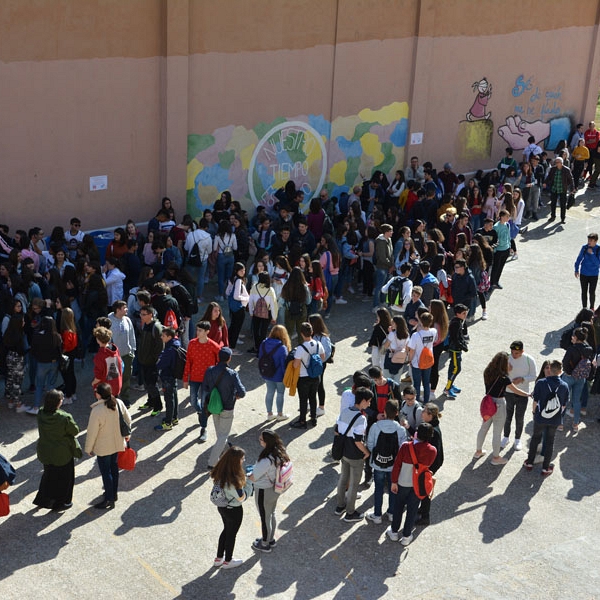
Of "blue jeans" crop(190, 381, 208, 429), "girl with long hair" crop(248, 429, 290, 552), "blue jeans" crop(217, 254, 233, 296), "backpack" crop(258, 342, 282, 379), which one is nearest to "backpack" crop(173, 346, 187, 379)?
"blue jeans" crop(190, 381, 208, 429)

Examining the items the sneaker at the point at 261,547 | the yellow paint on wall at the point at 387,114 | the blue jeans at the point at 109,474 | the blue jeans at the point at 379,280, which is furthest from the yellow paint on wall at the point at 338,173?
the sneaker at the point at 261,547

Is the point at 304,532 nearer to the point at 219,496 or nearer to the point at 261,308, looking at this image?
the point at 219,496

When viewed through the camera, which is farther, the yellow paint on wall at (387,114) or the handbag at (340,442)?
the yellow paint on wall at (387,114)

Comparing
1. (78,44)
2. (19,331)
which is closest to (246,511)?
(19,331)

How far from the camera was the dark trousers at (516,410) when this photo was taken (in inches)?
466

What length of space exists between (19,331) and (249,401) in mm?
3286

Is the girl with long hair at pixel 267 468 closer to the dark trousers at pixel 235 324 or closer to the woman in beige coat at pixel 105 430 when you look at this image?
the woman in beige coat at pixel 105 430

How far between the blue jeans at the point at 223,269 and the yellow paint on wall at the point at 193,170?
8.72 feet

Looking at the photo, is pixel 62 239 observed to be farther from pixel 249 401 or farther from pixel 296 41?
pixel 296 41

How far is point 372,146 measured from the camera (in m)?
21.5

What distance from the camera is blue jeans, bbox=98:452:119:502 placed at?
33.1 ft

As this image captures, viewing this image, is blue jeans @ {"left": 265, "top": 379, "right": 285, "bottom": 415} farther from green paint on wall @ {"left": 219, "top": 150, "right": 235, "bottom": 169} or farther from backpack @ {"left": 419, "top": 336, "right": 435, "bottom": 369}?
green paint on wall @ {"left": 219, "top": 150, "right": 235, "bottom": 169}

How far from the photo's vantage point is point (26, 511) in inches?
400

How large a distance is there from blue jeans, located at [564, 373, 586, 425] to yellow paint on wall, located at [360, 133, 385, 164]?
33.0ft
